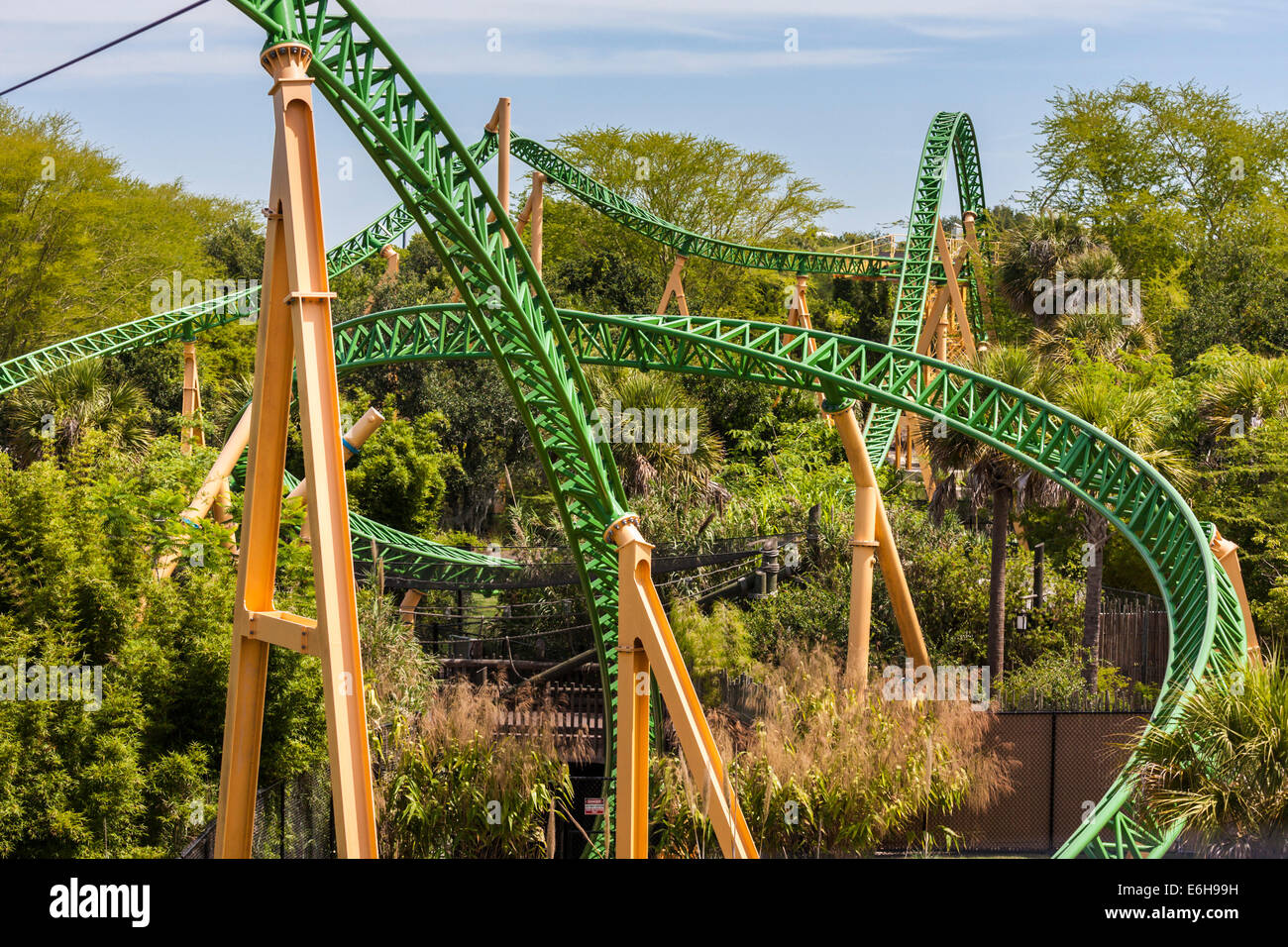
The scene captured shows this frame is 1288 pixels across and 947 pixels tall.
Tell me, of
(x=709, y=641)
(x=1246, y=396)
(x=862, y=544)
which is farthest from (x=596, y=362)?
(x=1246, y=396)

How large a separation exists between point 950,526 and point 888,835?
9744 mm

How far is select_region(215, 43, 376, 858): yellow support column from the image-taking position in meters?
6.82

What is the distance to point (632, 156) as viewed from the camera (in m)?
44.4

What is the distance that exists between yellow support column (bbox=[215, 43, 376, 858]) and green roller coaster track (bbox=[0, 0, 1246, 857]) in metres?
0.90

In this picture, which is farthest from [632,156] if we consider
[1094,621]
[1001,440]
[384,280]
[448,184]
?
[448,184]

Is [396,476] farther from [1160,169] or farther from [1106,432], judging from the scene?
[1160,169]

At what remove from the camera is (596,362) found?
1429cm

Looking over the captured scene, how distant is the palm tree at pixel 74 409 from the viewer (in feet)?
75.6

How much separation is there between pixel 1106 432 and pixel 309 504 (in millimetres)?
11598

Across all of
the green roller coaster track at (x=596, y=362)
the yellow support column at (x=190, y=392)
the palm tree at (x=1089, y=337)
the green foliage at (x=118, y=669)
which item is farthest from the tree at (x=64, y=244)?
the palm tree at (x=1089, y=337)

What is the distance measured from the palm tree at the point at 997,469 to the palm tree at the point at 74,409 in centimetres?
1554

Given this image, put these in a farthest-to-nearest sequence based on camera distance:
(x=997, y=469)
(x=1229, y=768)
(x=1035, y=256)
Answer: (x=1035, y=256) → (x=997, y=469) → (x=1229, y=768)
